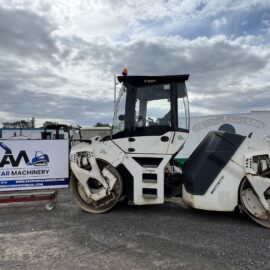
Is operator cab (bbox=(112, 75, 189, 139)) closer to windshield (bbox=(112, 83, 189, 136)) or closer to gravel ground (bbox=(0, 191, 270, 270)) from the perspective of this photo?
windshield (bbox=(112, 83, 189, 136))

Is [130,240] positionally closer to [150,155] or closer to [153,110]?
[150,155]

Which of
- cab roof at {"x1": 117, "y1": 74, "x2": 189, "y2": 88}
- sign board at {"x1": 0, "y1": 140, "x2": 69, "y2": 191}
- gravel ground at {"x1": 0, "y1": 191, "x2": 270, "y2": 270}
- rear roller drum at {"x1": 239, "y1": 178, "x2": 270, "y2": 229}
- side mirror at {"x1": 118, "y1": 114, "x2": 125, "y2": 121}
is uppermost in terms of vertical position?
cab roof at {"x1": 117, "y1": 74, "x2": 189, "y2": 88}

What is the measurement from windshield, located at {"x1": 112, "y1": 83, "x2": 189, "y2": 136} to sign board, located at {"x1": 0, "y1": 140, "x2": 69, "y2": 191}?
1240 mm

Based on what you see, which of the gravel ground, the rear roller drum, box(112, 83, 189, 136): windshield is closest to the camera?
the gravel ground

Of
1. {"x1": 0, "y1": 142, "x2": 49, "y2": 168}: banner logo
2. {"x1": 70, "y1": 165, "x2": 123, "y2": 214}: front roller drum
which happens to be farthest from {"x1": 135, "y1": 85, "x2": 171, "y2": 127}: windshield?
{"x1": 0, "y1": 142, "x2": 49, "y2": 168}: banner logo

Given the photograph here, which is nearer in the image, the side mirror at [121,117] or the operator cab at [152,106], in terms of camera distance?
the operator cab at [152,106]

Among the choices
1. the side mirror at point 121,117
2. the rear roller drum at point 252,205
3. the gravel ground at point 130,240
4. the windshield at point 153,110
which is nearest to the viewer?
the gravel ground at point 130,240

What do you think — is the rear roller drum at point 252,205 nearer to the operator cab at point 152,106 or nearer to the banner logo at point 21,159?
the operator cab at point 152,106

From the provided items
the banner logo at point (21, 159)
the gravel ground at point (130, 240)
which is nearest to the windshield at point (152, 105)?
the gravel ground at point (130, 240)

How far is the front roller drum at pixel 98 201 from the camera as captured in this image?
5836 mm

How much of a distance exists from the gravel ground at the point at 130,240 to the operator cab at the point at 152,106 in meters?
1.61

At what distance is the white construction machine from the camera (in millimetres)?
5453

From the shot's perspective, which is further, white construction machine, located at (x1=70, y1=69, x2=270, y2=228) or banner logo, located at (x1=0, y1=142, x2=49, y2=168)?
banner logo, located at (x1=0, y1=142, x2=49, y2=168)

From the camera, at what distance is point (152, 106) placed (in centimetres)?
591
